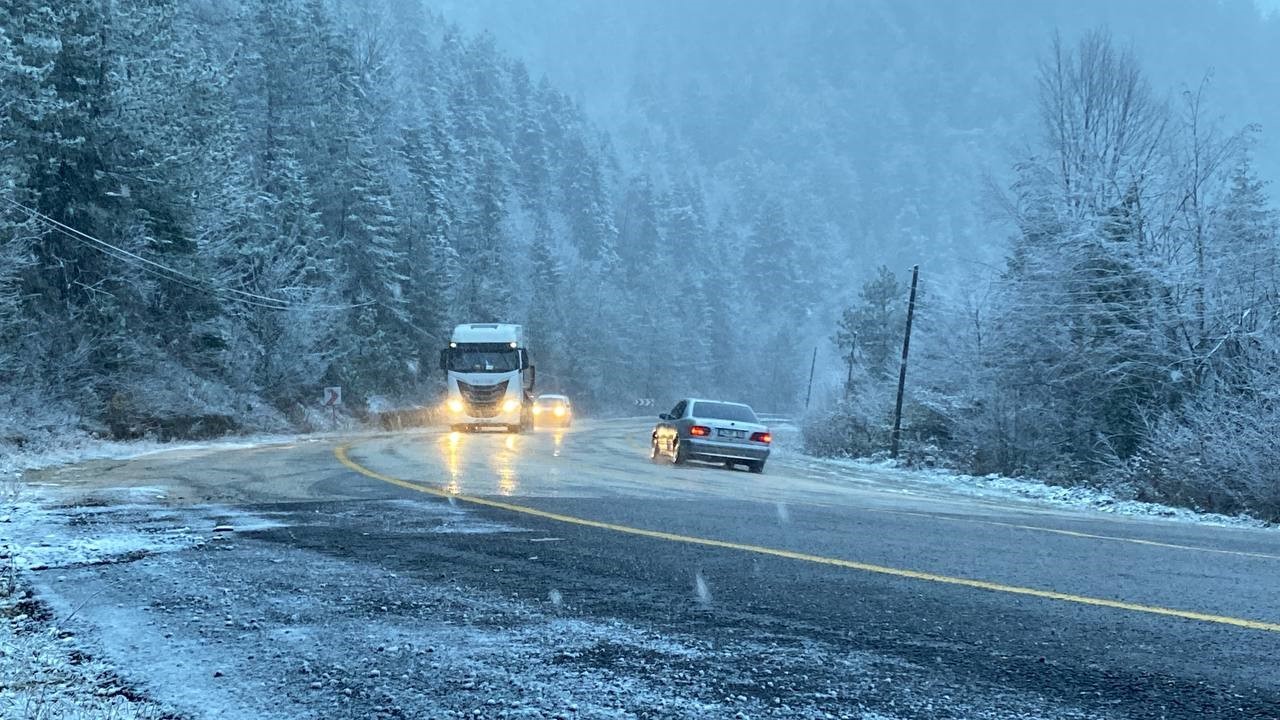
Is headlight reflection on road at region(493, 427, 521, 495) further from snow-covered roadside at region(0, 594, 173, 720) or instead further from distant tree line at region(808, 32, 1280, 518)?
distant tree line at region(808, 32, 1280, 518)

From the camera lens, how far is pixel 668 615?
493 cm

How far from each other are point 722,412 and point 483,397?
11988 mm

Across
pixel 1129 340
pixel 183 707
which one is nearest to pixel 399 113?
pixel 1129 340

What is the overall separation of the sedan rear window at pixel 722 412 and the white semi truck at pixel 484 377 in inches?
437

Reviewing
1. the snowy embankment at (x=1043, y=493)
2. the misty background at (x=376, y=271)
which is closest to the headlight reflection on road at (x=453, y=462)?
the misty background at (x=376, y=271)

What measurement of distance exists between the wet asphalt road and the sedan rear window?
1027 centimetres

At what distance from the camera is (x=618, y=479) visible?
14430 mm

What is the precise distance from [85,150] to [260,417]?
11.1 metres

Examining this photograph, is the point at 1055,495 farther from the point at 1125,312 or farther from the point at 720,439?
the point at 720,439

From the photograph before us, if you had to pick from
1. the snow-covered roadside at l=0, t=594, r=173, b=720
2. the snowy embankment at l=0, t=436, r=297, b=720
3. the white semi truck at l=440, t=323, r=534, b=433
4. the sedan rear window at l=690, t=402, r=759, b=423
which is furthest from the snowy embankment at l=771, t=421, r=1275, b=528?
the snow-covered roadside at l=0, t=594, r=173, b=720

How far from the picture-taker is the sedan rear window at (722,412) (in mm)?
19956

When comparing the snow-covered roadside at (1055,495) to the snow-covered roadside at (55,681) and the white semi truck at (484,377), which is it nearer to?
the white semi truck at (484,377)

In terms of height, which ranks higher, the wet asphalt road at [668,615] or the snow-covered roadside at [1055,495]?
the snow-covered roadside at [1055,495]

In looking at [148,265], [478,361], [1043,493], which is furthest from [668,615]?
[148,265]
